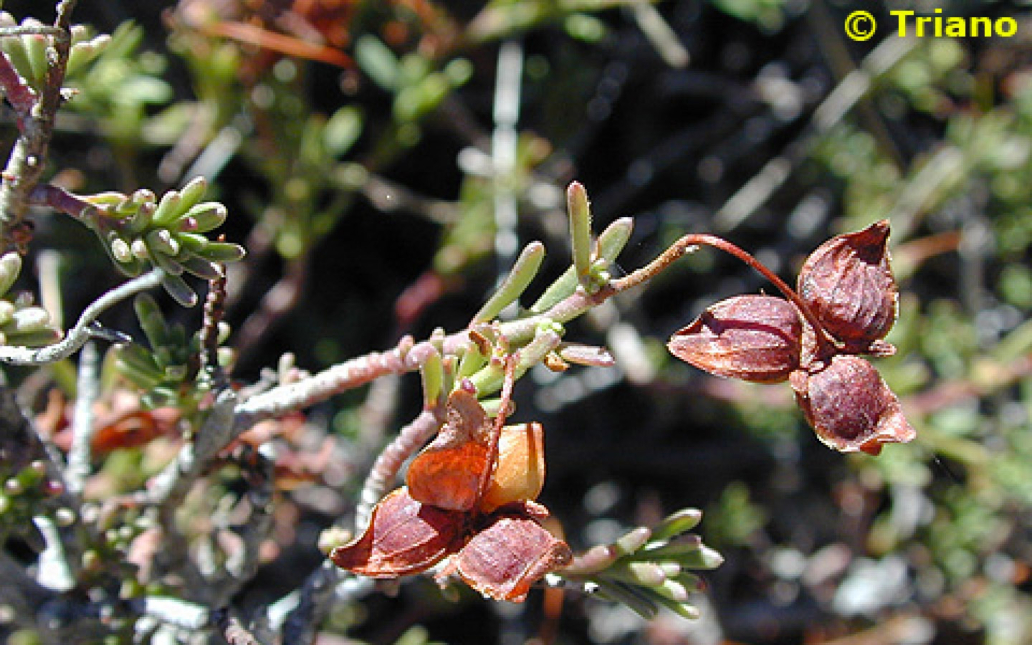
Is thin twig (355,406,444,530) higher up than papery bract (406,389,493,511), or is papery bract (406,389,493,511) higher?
papery bract (406,389,493,511)

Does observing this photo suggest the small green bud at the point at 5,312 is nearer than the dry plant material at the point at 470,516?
No

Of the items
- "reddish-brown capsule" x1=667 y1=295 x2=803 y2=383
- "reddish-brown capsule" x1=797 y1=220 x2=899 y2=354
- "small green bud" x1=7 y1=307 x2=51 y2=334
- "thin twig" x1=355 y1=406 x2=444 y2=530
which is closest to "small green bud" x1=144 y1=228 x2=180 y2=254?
"small green bud" x1=7 y1=307 x2=51 y2=334

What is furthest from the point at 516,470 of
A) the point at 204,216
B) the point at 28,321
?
the point at 28,321

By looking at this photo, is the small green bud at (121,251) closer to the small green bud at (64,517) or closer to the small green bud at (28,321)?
the small green bud at (28,321)

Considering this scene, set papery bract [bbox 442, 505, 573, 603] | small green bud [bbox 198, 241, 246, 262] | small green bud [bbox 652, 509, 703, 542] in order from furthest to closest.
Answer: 1. small green bud [bbox 652, 509, 703, 542]
2. small green bud [bbox 198, 241, 246, 262]
3. papery bract [bbox 442, 505, 573, 603]

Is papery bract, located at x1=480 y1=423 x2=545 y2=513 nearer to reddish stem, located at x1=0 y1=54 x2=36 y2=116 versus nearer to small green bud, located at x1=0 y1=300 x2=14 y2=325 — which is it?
small green bud, located at x1=0 y1=300 x2=14 y2=325

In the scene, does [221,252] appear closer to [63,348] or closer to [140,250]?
[140,250]

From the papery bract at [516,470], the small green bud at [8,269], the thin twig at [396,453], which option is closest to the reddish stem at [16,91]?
the small green bud at [8,269]
